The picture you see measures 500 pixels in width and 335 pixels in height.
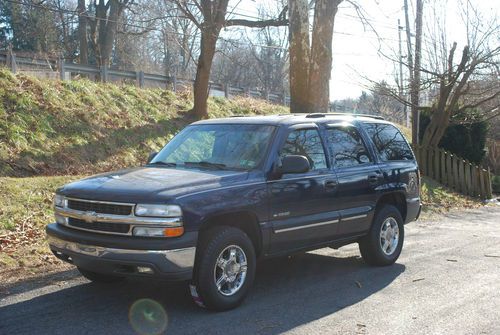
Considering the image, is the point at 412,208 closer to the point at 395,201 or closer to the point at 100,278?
the point at 395,201

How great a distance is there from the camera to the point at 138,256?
16.1 feet

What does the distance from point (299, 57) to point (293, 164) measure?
8.89 m

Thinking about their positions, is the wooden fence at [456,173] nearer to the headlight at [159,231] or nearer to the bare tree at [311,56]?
the bare tree at [311,56]

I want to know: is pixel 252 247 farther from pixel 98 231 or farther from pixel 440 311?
pixel 440 311

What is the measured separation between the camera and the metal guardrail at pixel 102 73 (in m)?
17.4

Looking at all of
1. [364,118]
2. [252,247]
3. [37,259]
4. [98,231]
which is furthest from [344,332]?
[37,259]

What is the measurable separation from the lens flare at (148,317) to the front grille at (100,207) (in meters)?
0.99

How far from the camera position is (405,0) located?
2222cm

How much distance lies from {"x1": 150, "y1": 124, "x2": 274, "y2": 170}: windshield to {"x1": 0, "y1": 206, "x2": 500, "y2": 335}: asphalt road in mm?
1399

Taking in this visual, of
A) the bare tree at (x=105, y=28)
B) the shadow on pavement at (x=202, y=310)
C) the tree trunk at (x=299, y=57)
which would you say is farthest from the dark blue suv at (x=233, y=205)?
the bare tree at (x=105, y=28)

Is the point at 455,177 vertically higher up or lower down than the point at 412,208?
lower down

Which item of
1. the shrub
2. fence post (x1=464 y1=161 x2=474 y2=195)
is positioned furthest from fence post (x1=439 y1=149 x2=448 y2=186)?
the shrub

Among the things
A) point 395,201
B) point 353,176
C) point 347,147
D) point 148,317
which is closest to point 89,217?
point 148,317

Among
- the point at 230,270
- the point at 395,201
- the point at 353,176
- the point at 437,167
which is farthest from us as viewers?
the point at 437,167
